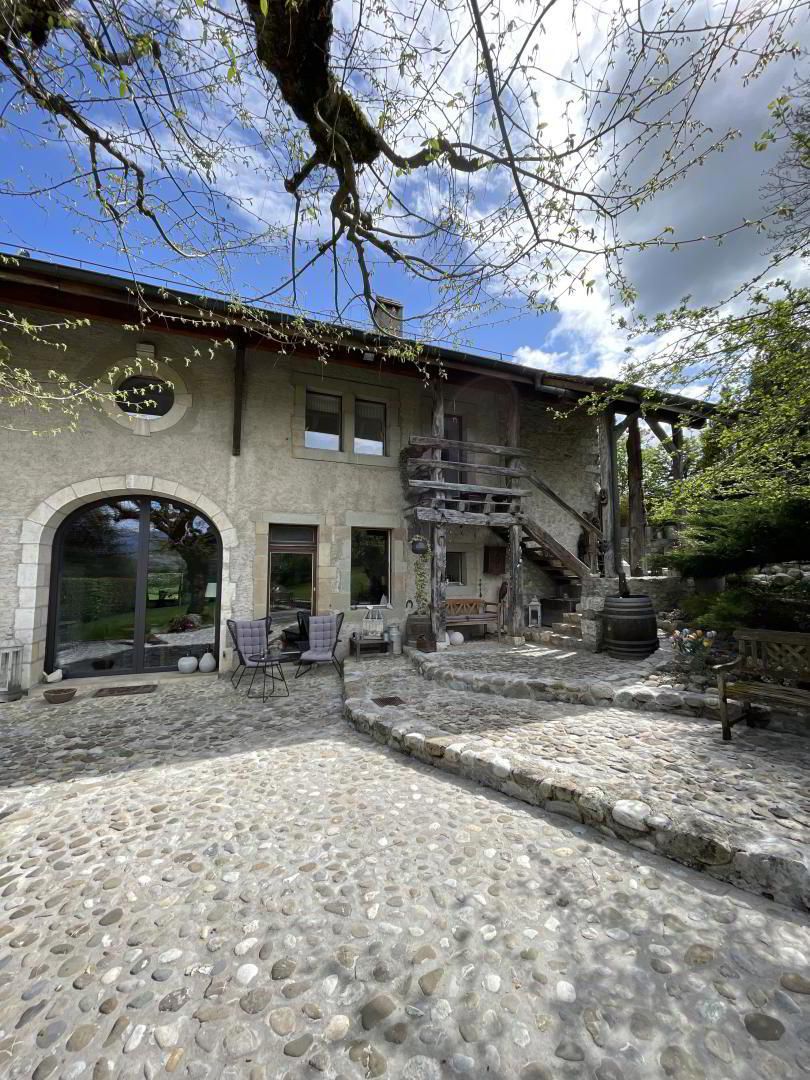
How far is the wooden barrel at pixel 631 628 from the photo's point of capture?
6.18 meters

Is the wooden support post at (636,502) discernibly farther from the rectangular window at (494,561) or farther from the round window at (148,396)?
the round window at (148,396)

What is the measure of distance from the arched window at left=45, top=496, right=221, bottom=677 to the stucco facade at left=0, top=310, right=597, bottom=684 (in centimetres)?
32

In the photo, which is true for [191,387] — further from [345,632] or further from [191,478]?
[345,632]

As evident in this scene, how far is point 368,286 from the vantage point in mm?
3549

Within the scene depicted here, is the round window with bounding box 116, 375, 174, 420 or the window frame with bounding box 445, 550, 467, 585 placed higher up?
the round window with bounding box 116, 375, 174, 420

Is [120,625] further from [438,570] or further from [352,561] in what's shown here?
[438,570]

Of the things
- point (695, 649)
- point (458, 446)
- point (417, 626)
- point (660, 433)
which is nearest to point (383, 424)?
point (458, 446)

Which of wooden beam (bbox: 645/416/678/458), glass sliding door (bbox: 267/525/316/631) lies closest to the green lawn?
glass sliding door (bbox: 267/525/316/631)

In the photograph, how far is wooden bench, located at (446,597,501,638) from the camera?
8031 millimetres

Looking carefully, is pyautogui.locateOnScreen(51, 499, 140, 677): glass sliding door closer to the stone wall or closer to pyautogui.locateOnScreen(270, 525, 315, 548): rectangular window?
pyautogui.locateOnScreen(270, 525, 315, 548): rectangular window

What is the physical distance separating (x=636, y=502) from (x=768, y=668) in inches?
269

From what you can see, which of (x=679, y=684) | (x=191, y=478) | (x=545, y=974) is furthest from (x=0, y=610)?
(x=679, y=684)

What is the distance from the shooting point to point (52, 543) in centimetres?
635

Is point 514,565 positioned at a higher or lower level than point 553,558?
lower
